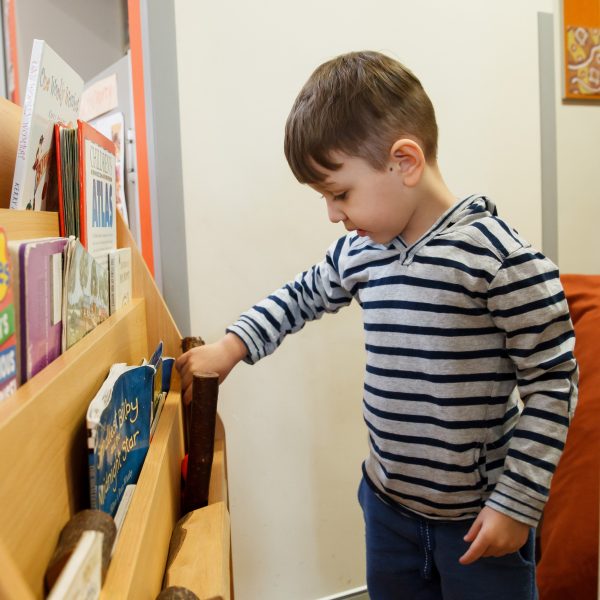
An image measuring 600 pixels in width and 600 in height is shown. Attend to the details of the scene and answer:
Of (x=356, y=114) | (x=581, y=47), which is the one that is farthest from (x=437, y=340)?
(x=581, y=47)

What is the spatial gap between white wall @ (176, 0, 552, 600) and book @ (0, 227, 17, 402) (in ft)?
2.35

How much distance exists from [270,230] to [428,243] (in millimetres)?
453

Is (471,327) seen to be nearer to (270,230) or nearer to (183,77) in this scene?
(270,230)

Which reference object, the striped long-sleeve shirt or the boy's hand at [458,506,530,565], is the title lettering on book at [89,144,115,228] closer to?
the striped long-sleeve shirt

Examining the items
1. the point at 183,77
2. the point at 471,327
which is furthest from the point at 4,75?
the point at 471,327

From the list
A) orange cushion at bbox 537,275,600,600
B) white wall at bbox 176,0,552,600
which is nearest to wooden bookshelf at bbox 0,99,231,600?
white wall at bbox 176,0,552,600

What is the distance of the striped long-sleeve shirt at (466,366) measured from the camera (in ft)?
2.09

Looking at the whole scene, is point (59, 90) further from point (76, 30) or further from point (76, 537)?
point (76, 30)

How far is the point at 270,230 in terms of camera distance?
1.08 metres

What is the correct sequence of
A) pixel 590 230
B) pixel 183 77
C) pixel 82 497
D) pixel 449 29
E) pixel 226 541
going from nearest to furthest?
pixel 82 497, pixel 226 541, pixel 183 77, pixel 449 29, pixel 590 230

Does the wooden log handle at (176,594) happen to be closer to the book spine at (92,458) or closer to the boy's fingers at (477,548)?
the book spine at (92,458)

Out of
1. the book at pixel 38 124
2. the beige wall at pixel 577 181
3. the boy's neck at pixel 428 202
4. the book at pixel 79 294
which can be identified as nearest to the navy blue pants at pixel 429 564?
the boy's neck at pixel 428 202

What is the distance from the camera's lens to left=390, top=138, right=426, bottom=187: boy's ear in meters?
→ 0.65

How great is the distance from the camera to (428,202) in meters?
0.71
